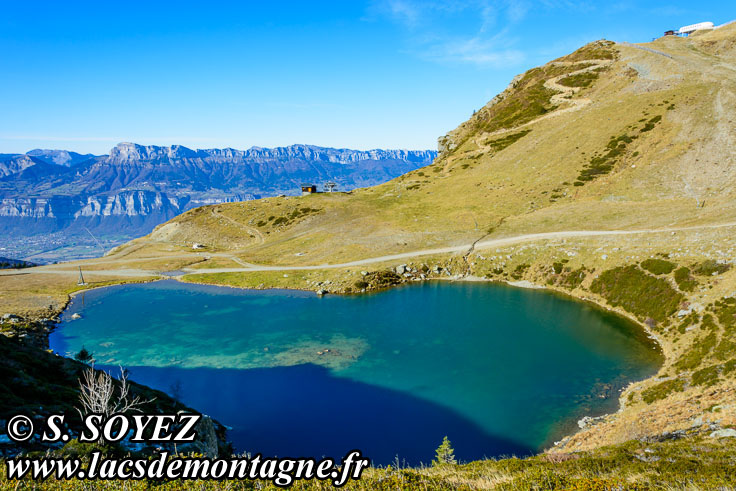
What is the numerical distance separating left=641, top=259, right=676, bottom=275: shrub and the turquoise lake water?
9636 millimetres

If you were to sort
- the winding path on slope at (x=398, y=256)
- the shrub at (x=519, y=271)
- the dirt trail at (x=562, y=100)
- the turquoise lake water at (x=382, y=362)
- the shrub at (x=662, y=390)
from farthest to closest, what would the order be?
the dirt trail at (x=562, y=100), the winding path on slope at (x=398, y=256), the shrub at (x=519, y=271), the turquoise lake water at (x=382, y=362), the shrub at (x=662, y=390)

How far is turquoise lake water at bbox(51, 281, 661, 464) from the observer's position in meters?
33.8

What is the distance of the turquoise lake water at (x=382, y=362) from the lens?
33.8 meters

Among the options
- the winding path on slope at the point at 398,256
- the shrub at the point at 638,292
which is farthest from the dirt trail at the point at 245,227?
the shrub at the point at 638,292

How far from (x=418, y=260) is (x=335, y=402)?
4949 centimetres

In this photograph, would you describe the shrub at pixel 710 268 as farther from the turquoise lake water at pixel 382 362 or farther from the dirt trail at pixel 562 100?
the dirt trail at pixel 562 100

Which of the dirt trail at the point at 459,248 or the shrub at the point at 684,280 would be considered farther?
the dirt trail at the point at 459,248

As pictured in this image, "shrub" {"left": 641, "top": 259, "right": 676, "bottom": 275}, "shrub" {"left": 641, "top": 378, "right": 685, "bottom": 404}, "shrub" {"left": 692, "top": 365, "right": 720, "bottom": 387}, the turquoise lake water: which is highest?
"shrub" {"left": 641, "top": 259, "right": 676, "bottom": 275}

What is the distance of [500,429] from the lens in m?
33.3

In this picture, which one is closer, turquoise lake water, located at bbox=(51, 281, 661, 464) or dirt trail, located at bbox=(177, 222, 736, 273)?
turquoise lake water, located at bbox=(51, 281, 661, 464)

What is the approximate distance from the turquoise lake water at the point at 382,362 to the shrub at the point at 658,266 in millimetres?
9636

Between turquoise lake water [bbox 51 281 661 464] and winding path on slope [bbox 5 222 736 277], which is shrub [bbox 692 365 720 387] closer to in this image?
turquoise lake water [bbox 51 281 661 464]

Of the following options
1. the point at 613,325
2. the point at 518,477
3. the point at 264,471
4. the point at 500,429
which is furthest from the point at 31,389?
the point at 613,325

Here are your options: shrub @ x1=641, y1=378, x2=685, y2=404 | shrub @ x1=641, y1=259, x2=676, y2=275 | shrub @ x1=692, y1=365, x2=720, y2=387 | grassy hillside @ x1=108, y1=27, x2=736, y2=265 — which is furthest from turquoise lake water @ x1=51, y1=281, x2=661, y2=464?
grassy hillside @ x1=108, y1=27, x2=736, y2=265
